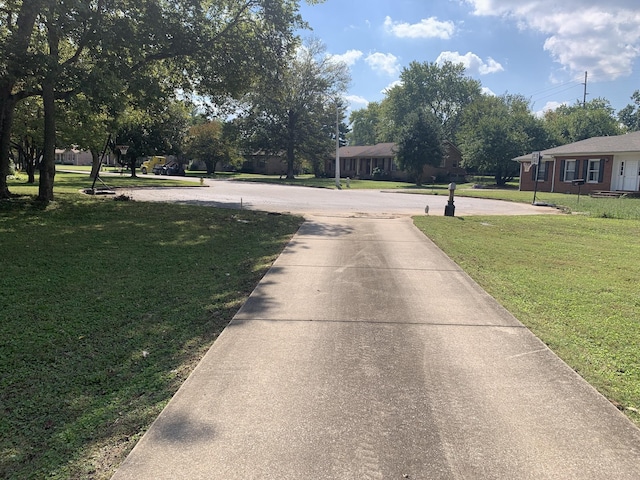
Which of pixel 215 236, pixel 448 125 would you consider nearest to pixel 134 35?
pixel 215 236

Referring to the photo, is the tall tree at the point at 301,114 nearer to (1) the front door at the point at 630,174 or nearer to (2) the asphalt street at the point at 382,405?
(1) the front door at the point at 630,174

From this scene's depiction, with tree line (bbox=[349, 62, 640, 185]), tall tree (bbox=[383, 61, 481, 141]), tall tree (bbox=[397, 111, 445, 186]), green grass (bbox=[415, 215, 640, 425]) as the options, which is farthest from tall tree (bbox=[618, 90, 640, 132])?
green grass (bbox=[415, 215, 640, 425])

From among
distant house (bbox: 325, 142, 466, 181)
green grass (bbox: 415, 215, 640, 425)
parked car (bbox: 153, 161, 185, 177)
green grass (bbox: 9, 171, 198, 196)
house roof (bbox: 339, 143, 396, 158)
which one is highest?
house roof (bbox: 339, 143, 396, 158)

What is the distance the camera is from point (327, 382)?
3654mm

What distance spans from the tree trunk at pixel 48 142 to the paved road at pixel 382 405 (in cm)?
1187

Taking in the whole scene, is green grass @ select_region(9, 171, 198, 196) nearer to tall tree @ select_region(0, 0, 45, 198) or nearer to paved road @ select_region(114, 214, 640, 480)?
tall tree @ select_region(0, 0, 45, 198)

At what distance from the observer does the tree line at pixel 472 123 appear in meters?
44.1

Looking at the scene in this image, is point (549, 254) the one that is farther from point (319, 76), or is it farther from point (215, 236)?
point (319, 76)

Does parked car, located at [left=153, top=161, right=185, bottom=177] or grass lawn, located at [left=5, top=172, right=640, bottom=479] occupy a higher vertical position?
parked car, located at [left=153, top=161, right=185, bottom=177]

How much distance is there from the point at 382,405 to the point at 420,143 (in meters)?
43.3

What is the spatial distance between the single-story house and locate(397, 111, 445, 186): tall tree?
10492 mm

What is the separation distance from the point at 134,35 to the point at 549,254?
11.8m

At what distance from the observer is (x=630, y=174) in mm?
29203

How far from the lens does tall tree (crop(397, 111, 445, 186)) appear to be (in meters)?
44.5
